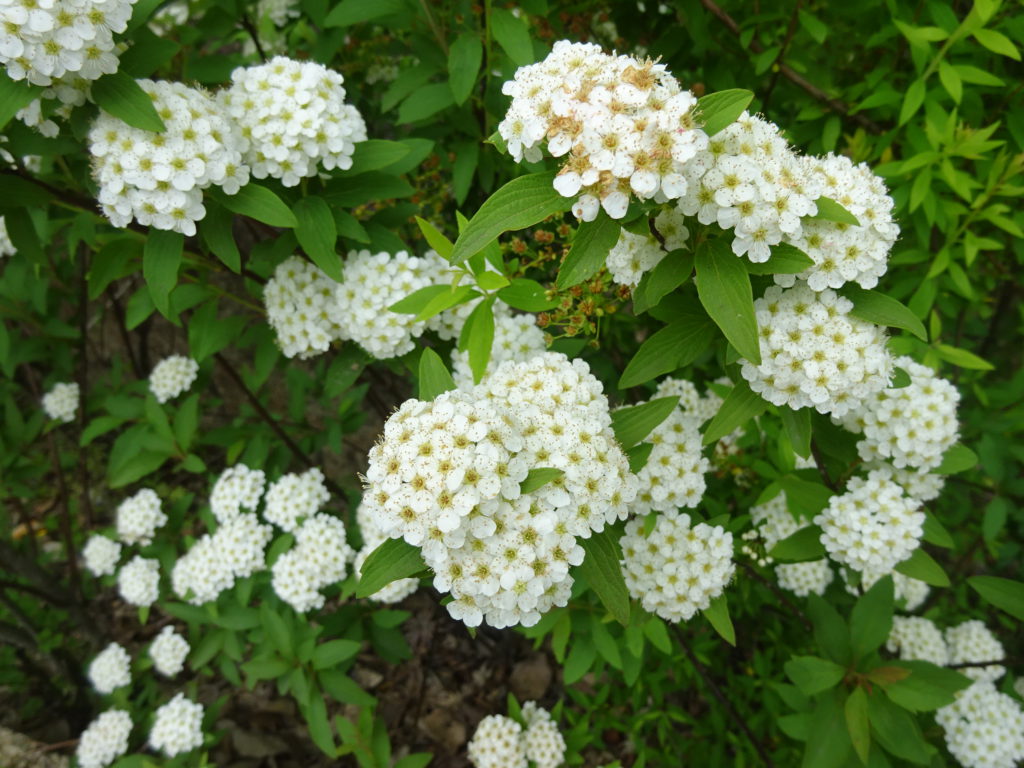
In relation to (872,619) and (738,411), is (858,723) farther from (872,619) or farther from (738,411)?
(738,411)

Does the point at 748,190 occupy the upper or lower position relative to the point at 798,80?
upper

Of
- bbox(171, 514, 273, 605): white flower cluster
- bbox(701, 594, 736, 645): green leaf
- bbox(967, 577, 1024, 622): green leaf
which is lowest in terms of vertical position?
bbox(171, 514, 273, 605): white flower cluster

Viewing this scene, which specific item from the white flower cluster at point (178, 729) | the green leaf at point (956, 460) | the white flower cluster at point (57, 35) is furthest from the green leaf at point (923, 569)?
the white flower cluster at point (178, 729)

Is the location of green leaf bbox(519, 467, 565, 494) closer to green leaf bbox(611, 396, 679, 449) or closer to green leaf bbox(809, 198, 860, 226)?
green leaf bbox(611, 396, 679, 449)

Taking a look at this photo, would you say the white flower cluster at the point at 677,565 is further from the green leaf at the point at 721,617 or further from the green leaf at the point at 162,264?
the green leaf at the point at 162,264

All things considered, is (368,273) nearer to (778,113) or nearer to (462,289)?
(462,289)

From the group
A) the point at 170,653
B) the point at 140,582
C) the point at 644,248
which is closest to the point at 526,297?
the point at 644,248

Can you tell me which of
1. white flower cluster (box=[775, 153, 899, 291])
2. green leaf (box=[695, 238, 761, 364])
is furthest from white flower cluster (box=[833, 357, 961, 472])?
green leaf (box=[695, 238, 761, 364])
